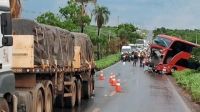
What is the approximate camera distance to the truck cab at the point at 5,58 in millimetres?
11102

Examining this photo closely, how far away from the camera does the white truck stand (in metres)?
11.1

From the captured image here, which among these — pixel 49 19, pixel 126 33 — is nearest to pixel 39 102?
pixel 49 19

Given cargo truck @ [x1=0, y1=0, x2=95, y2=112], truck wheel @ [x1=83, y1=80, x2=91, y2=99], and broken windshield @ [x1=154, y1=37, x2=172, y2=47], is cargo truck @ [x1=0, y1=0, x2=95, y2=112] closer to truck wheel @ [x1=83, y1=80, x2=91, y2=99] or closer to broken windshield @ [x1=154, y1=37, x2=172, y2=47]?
truck wheel @ [x1=83, y1=80, x2=91, y2=99]

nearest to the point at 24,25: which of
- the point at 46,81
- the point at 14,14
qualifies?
the point at 14,14

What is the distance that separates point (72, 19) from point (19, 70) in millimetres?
40321

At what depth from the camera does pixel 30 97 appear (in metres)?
14.5

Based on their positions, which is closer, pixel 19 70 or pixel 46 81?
pixel 19 70

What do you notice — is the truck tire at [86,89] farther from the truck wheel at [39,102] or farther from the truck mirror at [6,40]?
the truck mirror at [6,40]

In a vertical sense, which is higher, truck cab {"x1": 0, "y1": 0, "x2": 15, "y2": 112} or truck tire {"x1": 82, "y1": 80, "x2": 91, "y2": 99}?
truck cab {"x1": 0, "y1": 0, "x2": 15, "y2": 112}

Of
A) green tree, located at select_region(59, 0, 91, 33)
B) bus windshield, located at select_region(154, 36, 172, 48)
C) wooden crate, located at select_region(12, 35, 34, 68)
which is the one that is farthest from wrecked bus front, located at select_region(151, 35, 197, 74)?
wooden crate, located at select_region(12, 35, 34, 68)

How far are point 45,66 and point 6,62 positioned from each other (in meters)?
5.01

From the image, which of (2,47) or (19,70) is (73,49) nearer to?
(19,70)

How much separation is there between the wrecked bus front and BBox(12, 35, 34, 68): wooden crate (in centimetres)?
4031

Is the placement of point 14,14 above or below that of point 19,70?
above
